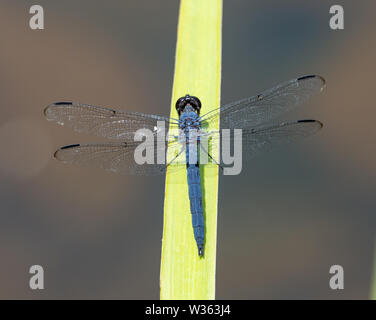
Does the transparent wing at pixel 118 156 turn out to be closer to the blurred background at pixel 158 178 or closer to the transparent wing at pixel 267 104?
the transparent wing at pixel 267 104

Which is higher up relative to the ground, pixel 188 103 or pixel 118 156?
pixel 188 103

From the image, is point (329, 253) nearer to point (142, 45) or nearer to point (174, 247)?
point (174, 247)

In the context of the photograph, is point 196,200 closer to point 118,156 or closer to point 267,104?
point 118,156

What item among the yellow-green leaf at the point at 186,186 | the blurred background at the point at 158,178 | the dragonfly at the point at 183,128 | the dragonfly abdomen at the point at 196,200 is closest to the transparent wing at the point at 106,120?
the dragonfly at the point at 183,128

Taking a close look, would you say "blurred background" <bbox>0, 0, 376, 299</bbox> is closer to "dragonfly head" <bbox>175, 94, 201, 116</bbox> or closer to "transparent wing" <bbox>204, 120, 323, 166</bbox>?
"transparent wing" <bbox>204, 120, 323, 166</bbox>

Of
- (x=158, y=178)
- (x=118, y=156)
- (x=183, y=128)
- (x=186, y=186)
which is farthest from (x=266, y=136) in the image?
(x=158, y=178)

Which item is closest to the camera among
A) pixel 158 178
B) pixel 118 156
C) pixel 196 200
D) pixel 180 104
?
pixel 196 200
